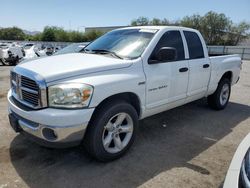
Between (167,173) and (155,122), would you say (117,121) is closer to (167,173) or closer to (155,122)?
(167,173)

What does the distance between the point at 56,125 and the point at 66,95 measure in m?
0.37

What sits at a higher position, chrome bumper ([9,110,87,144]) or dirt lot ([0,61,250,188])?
chrome bumper ([9,110,87,144])

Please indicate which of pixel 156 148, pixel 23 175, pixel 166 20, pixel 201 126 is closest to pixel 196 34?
pixel 201 126

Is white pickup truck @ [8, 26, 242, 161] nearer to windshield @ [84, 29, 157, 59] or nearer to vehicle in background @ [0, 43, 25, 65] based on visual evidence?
windshield @ [84, 29, 157, 59]

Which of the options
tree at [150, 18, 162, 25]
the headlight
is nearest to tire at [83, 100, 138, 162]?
the headlight

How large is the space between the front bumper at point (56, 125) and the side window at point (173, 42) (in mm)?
1759

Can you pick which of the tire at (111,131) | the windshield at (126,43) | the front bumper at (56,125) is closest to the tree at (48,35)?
the windshield at (126,43)

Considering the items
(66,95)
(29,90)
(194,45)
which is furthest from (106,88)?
(194,45)

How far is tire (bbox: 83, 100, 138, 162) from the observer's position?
3.22m

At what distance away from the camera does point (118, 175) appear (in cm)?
323

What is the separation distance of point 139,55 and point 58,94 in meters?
1.44

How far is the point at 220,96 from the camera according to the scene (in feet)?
20.2

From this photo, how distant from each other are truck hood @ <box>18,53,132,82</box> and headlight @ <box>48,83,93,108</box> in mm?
140

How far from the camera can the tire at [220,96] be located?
6.05 meters
